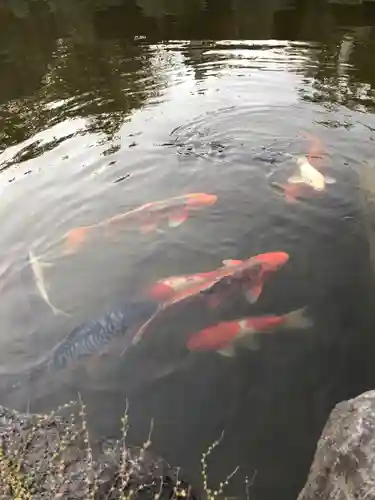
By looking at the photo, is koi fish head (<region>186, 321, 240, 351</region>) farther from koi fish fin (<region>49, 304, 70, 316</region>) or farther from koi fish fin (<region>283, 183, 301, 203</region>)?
koi fish fin (<region>283, 183, 301, 203</region>)

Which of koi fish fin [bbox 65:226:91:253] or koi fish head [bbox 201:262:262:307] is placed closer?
koi fish head [bbox 201:262:262:307]

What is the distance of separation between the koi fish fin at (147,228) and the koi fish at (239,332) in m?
1.93

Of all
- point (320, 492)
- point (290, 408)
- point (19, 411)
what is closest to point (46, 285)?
point (19, 411)

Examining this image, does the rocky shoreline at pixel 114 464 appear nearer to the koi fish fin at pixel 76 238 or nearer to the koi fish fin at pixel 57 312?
the koi fish fin at pixel 57 312

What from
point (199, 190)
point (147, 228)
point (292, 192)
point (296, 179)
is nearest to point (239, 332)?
point (147, 228)

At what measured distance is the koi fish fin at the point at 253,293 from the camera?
6.34 meters

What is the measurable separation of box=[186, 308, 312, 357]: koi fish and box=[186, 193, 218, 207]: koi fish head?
87.7 inches

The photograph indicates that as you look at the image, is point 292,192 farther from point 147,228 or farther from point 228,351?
point 228,351

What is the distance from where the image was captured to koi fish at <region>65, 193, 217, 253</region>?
7328 millimetres

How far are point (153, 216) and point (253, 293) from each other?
1.90m

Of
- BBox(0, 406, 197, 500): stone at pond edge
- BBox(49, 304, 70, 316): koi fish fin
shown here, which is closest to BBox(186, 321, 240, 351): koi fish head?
BBox(0, 406, 197, 500): stone at pond edge

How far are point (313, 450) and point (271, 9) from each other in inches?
509

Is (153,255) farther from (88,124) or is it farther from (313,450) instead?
(88,124)

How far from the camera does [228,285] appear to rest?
6.36m
